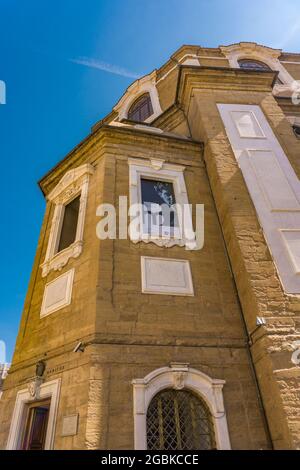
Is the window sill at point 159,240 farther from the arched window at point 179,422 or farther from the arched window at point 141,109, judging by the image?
the arched window at point 141,109

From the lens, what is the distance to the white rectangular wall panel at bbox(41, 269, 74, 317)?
6.53 metres

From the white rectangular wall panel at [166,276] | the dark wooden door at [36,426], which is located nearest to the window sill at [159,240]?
the white rectangular wall panel at [166,276]

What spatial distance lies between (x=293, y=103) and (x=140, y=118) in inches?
248

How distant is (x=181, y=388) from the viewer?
17.0 ft

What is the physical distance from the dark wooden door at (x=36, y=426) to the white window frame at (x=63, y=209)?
2823mm

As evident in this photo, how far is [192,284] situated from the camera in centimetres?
652

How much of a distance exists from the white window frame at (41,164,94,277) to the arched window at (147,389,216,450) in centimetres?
346

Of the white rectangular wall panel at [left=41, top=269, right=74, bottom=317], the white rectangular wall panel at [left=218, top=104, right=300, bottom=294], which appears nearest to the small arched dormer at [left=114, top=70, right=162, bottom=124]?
the white rectangular wall panel at [left=218, top=104, right=300, bottom=294]

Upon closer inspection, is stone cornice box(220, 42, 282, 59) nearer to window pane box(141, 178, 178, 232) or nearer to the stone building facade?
the stone building facade

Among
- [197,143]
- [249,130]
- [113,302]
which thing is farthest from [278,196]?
[113,302]

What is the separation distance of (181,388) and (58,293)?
324 cm

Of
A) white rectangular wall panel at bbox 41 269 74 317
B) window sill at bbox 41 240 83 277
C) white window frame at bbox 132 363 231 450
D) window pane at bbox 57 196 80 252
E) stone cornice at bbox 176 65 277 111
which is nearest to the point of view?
white window frame at bbox 132 363 231 450

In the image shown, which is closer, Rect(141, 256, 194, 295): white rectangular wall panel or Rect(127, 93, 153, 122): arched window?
Rect(141, 256, 194, 295): white rectangular wall panel
